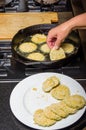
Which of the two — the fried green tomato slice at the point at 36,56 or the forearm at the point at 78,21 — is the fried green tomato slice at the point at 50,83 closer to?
the fried green tomato slice at the point at 36,56

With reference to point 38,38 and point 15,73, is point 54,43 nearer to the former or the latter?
point 38,38

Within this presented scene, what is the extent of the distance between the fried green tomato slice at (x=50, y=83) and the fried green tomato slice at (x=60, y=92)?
0.02 metres

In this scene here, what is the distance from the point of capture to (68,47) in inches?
53.3

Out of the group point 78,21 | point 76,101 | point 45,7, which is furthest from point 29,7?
point 76,101

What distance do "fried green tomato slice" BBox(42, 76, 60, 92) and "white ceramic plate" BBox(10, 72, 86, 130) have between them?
0.07 ft

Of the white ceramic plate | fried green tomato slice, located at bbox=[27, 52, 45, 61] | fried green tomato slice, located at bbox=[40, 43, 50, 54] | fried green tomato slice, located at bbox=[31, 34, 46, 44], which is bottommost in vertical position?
the white ceramic plate

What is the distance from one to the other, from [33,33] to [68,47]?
0.73 ft

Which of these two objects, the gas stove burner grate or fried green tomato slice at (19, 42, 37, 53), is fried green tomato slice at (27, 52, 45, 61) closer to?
fried green tomato slice at (19, 42, 37, 53)

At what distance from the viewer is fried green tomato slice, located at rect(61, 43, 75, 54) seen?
133 cm

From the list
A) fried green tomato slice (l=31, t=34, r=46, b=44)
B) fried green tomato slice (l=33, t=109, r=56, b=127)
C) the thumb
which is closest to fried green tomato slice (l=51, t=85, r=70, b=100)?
fried green tomato slice (l=33, t=109, r=56, b=127)

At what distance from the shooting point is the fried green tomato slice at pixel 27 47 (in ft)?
4.40

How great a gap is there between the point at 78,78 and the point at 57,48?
0.59ft

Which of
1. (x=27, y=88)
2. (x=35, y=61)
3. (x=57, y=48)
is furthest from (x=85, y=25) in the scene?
(x=27, y=88)

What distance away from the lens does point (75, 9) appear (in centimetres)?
170
